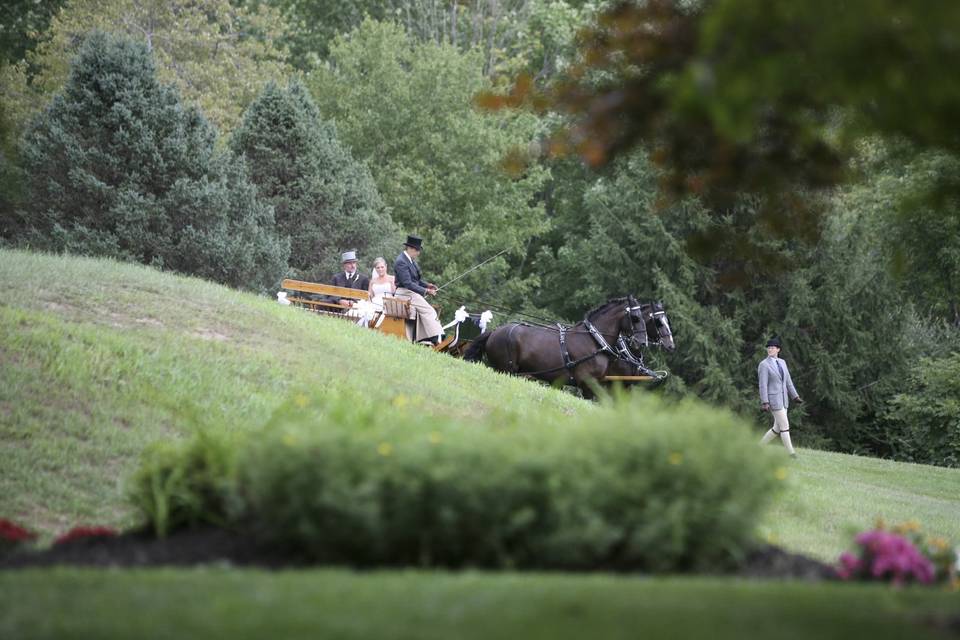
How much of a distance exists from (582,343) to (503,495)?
17798 millimetres

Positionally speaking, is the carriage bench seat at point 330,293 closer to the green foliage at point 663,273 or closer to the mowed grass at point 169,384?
the mowed grass at point 169,384

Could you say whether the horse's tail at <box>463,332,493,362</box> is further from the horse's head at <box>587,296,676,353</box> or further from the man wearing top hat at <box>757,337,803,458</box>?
the man wearing top hat at <box>757,337,803,458</box>

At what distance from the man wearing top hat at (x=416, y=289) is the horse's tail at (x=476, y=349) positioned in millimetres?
1171

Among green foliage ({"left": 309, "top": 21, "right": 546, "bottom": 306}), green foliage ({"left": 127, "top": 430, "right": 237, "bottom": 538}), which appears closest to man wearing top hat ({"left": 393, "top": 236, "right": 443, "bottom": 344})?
green foliage ({"left": 127, "top": 430, "right": 237, "bottom": 538})

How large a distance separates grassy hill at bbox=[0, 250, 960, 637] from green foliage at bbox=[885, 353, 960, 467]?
8.81 meters

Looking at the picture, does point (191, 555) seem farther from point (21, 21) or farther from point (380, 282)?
point (21, 21)

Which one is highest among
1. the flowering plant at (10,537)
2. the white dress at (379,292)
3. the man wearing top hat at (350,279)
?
the man wearing top hat at (350,279)

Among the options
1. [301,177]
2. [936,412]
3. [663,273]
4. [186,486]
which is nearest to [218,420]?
[186,486]

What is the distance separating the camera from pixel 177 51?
44.0 m

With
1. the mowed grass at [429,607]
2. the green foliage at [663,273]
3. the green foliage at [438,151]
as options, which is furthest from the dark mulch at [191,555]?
the green foliage at [438,151]

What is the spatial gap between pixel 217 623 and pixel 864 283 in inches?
1516

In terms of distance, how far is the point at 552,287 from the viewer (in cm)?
4972

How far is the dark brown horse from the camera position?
79.1 ft

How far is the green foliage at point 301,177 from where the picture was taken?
3866 cm
